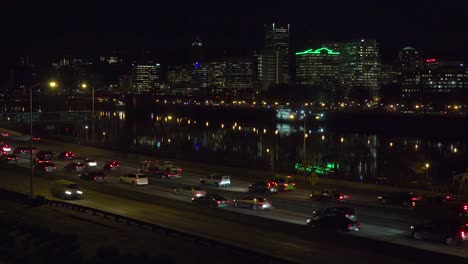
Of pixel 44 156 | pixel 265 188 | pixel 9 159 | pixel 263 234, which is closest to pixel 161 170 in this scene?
pixel 265 188

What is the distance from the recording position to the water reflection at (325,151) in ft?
181

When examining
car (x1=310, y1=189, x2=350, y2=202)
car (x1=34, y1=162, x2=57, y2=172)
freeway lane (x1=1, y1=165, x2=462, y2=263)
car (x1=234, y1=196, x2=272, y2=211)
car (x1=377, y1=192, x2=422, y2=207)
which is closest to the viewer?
freeway lane (x1=1, y1=165, x2=462, y2=263)

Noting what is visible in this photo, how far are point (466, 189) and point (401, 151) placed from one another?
3983 centimetres

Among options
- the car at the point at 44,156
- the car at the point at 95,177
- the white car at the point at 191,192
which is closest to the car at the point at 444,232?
the white car at the point at 191,192

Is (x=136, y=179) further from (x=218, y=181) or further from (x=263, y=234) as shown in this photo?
(x=263, y=234)

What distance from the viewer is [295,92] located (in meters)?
188

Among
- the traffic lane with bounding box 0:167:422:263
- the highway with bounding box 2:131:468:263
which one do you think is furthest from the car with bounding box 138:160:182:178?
the traffic lane with bounding box 0:167:422:263

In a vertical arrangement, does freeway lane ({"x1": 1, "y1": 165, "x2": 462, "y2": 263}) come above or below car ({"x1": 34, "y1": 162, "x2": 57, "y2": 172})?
below

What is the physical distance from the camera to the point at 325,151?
76500 millimetres

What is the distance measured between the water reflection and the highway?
15.6 meters

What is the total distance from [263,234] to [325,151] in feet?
187

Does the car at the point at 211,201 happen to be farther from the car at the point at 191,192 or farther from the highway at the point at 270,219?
the car at the point at 191,192

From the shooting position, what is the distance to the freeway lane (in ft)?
55.6

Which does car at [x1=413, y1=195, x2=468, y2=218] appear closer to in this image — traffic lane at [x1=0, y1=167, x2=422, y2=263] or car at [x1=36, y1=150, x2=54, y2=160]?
traffic lane at [x1=0, y1=167, x2=422, y2=263]
